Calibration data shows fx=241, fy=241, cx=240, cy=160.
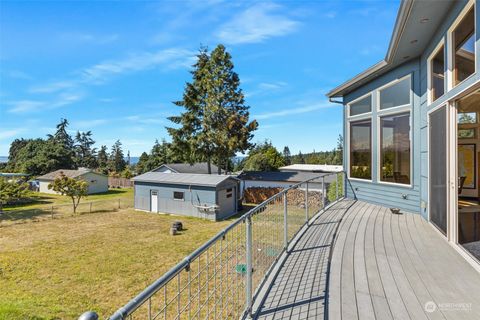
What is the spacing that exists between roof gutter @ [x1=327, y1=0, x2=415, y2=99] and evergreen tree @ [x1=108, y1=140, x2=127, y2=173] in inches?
1659

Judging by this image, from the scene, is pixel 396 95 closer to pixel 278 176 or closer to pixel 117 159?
pixel 278 176

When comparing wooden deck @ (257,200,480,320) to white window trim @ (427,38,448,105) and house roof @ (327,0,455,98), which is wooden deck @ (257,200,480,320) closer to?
white window trim @ (427,38,448,105)

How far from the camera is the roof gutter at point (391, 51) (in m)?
3.64

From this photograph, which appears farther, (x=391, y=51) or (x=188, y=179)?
(x=188, y=179)

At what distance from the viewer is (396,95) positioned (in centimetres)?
580

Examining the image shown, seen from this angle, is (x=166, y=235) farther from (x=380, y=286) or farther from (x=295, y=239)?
(x=380, y=286)

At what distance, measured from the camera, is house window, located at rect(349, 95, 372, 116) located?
661 cm

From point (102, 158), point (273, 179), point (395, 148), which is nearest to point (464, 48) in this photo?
point (395, 148)

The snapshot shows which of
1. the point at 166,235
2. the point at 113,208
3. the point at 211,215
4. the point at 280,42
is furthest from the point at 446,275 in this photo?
the point at 113,208

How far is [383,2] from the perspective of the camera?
5531 millimetres

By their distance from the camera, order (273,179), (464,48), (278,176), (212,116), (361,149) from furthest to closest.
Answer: (278,176), (273,179), (212,116), (361,149), (464,48)

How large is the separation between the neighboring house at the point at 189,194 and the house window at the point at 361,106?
29.7 feet

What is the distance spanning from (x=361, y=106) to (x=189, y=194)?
450 inches

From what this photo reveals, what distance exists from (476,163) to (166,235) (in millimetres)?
11459
